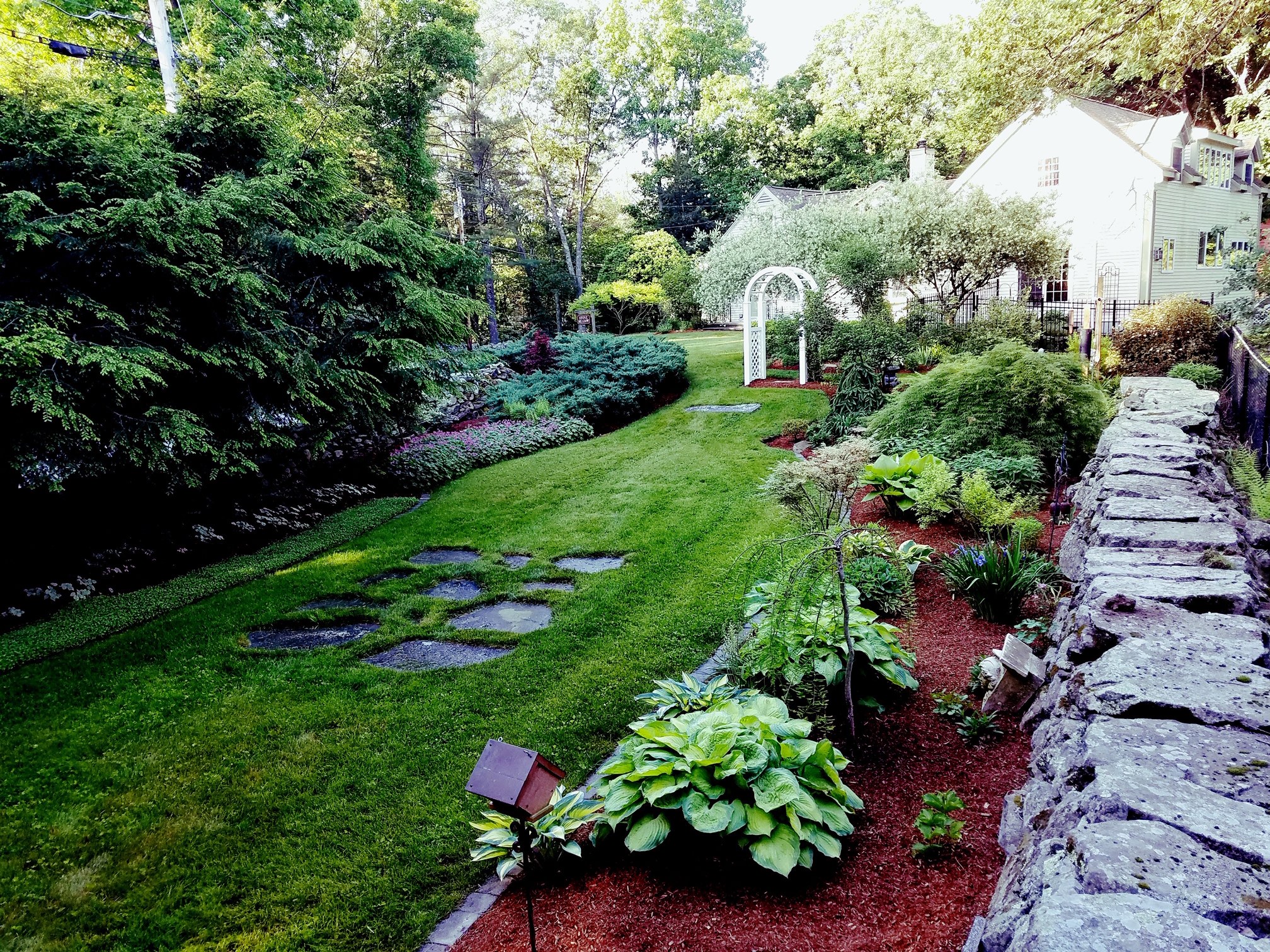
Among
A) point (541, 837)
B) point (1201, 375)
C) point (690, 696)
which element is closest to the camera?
point (541, 837)

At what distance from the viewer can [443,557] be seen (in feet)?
24.7

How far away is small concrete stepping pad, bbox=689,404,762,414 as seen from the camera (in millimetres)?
13703

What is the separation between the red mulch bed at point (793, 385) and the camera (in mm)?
14227

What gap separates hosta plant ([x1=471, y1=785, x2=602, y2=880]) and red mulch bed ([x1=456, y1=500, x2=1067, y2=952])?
12 cm

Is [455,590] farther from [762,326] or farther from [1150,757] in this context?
[762,326]

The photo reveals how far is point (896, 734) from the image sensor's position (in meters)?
3.76

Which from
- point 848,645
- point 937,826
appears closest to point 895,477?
point 848,645

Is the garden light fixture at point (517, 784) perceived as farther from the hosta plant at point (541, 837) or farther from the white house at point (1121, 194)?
the white house at point (1121, 194)

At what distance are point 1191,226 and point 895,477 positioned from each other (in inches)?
833

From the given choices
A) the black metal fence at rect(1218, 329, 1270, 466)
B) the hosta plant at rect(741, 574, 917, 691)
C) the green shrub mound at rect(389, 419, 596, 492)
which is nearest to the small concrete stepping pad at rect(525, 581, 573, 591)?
the hosta plant at rect(741, 574, 917, 691)

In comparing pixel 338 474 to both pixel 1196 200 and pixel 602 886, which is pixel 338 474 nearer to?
pixel 602 886

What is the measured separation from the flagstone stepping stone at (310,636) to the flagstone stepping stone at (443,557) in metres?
1.44

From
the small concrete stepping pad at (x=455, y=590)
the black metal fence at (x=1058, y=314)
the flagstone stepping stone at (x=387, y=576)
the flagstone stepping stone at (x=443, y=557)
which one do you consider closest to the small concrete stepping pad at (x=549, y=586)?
Answer: the small concrete stepping pad at (x=455, y=590)

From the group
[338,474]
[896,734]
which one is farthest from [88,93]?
[896,734]
